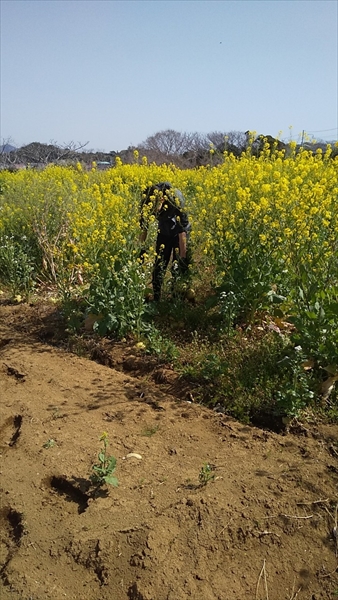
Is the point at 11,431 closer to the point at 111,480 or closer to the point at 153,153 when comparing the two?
the point at 111,480

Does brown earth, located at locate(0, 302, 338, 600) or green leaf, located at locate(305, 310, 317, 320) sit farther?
green leaf, located at locate(305, 310, 317, 320)

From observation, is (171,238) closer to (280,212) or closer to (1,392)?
(280,212)

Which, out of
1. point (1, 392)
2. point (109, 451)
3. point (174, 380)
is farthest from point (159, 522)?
point (1, 392)

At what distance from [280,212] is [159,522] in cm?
294

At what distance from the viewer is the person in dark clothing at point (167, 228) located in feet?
17.4

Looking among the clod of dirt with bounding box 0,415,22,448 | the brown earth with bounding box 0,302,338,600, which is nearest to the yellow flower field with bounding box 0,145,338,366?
the brown earth with bounding box 0,302,338,600

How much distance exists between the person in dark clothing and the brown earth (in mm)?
1802

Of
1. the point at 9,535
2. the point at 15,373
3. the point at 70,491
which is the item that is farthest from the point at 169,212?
the point at 9,535

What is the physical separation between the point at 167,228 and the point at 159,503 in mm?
3468

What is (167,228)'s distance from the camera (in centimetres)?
558

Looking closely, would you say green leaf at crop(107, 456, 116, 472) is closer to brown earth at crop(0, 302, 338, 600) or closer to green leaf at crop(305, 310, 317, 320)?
brown earth at crop(0, 302, 338, 600)

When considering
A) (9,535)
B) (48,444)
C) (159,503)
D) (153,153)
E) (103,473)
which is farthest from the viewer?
(153,153)

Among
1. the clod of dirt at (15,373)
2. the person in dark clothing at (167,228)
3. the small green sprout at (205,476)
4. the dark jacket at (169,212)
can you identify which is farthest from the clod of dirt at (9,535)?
the dark jacket at (169,212)

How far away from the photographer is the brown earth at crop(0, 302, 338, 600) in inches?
93.6
